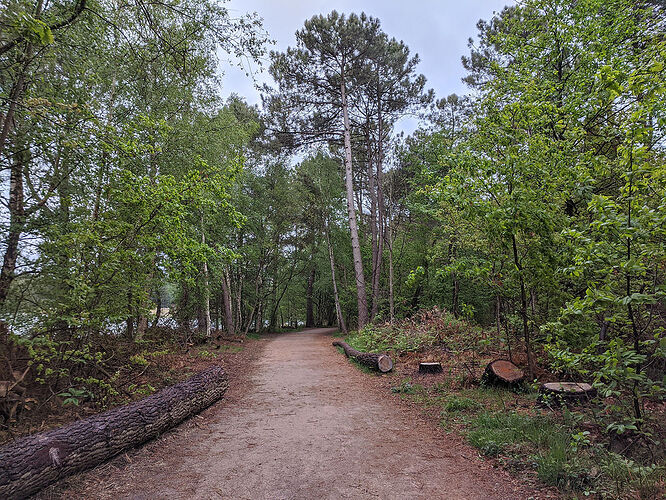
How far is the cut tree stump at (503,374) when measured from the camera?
17.5 feet

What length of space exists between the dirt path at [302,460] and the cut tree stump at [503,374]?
1723 millimetres

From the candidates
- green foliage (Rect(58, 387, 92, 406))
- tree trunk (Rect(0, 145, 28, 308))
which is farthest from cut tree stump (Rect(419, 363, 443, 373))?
tree trunk (Rect(0, 145, 28, 308))

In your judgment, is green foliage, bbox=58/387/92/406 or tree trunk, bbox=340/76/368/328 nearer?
green foliage, bbox=58/387/92/406

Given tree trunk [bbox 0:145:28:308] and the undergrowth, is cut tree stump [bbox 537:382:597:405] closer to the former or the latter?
the undergrowth

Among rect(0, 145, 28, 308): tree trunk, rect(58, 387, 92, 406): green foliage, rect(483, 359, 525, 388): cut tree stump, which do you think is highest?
rect(0, 145, 28, 308): tree trunk

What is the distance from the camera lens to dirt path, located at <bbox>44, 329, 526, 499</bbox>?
9.73ft

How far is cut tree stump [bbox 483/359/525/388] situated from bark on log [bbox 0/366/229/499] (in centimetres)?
518

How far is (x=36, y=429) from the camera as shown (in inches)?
151

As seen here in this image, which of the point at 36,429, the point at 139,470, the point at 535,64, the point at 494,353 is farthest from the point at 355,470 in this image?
the point at 535,64

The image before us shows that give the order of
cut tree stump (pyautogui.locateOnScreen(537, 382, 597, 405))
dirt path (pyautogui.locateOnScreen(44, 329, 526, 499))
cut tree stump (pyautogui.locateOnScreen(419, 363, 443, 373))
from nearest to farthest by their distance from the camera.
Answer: dirt path (pyautogui.locateOnScreen(44, 329, 526, 499)) < cut tree stump (pyautogui.locateOnScreen(537, 382, 597, 405)) < cut tree stump (pyautogui.locateOnScreen(419, 363, 443, 373))

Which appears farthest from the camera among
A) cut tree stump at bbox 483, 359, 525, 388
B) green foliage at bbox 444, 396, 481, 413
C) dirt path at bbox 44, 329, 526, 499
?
cut tree stump at bbox 483, 359, 525, 388

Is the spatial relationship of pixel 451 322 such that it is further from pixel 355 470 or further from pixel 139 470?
pixel 139 470

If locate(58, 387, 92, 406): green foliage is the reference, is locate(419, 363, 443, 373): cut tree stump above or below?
below

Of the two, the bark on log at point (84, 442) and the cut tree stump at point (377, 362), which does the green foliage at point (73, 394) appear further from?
the cut tree stump at point (377, 362)
